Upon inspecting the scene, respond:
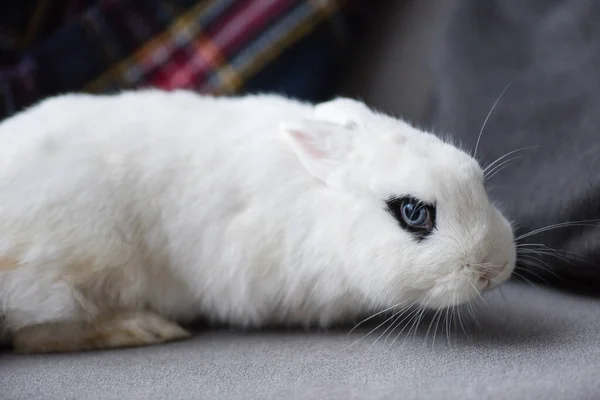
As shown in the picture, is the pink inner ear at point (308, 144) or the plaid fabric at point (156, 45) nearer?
the pink inner ear at point (308, 144)

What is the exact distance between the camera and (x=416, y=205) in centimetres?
90

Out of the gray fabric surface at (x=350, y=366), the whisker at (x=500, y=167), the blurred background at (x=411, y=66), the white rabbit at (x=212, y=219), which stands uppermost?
the blurred background at (x=411, y=66)

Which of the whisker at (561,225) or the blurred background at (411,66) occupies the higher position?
the blurred background at (411,66)

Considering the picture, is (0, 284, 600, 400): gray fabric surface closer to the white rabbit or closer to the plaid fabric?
the white rabbit

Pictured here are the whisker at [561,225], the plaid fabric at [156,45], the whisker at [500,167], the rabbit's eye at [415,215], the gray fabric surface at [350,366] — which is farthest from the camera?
the plaid fabric at [156,45]

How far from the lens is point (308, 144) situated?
3.21ft

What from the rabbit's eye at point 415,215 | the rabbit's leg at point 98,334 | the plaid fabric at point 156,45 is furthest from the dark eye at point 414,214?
the plaid fabric at point 156,45

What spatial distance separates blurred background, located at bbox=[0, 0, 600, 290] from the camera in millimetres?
1058

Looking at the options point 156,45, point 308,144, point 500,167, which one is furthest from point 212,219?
point 156,45

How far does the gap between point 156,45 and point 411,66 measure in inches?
21.4

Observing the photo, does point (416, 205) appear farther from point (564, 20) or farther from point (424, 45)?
point (424, 45)

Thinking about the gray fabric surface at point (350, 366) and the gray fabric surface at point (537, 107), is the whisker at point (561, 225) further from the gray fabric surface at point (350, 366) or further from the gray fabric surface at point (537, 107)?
the gray fabric surface at point (350, 366)

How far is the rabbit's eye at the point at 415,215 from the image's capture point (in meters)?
0.90

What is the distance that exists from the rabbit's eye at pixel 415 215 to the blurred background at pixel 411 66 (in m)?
0.25
